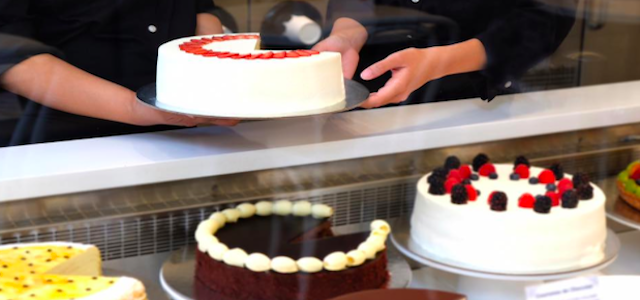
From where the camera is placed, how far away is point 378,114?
5.27 ft

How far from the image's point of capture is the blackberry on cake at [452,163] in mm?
1751

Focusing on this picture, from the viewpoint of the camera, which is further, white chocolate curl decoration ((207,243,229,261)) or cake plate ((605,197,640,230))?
cake plate ((605,197,640,230))

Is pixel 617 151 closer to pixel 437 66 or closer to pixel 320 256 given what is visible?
pixel 437 66

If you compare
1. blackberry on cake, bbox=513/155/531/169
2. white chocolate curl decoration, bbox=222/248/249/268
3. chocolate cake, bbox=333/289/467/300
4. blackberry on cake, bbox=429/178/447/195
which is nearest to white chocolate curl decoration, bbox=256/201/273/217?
white chocolate curl decoration, bbox=222/248/249/268

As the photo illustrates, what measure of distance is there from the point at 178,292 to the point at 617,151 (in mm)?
1068

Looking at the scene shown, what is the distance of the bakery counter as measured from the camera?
4.42ft

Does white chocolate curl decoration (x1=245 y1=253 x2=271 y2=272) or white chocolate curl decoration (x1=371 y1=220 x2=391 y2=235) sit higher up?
white chocolate curl decoration (x1=245 y1=253 x2=271 y2=272)

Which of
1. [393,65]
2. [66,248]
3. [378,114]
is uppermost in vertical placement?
[393,65]

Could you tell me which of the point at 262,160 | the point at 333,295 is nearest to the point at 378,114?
the point at 262,160

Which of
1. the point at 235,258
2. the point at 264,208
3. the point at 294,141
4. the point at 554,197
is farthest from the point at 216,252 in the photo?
the point at 554,197

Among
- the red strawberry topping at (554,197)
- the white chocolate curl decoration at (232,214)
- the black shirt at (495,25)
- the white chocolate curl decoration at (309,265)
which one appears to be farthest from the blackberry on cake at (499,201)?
the white chocolate curl decoration at (232,214)

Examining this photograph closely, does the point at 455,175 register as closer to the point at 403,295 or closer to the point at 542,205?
the point at 542,205

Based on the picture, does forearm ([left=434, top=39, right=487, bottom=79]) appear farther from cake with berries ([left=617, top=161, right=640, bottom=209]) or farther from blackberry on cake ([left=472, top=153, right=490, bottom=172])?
cake with berries ([left=617, top=161, right=640, bottom=209])

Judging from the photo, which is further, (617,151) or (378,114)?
(617,151)
